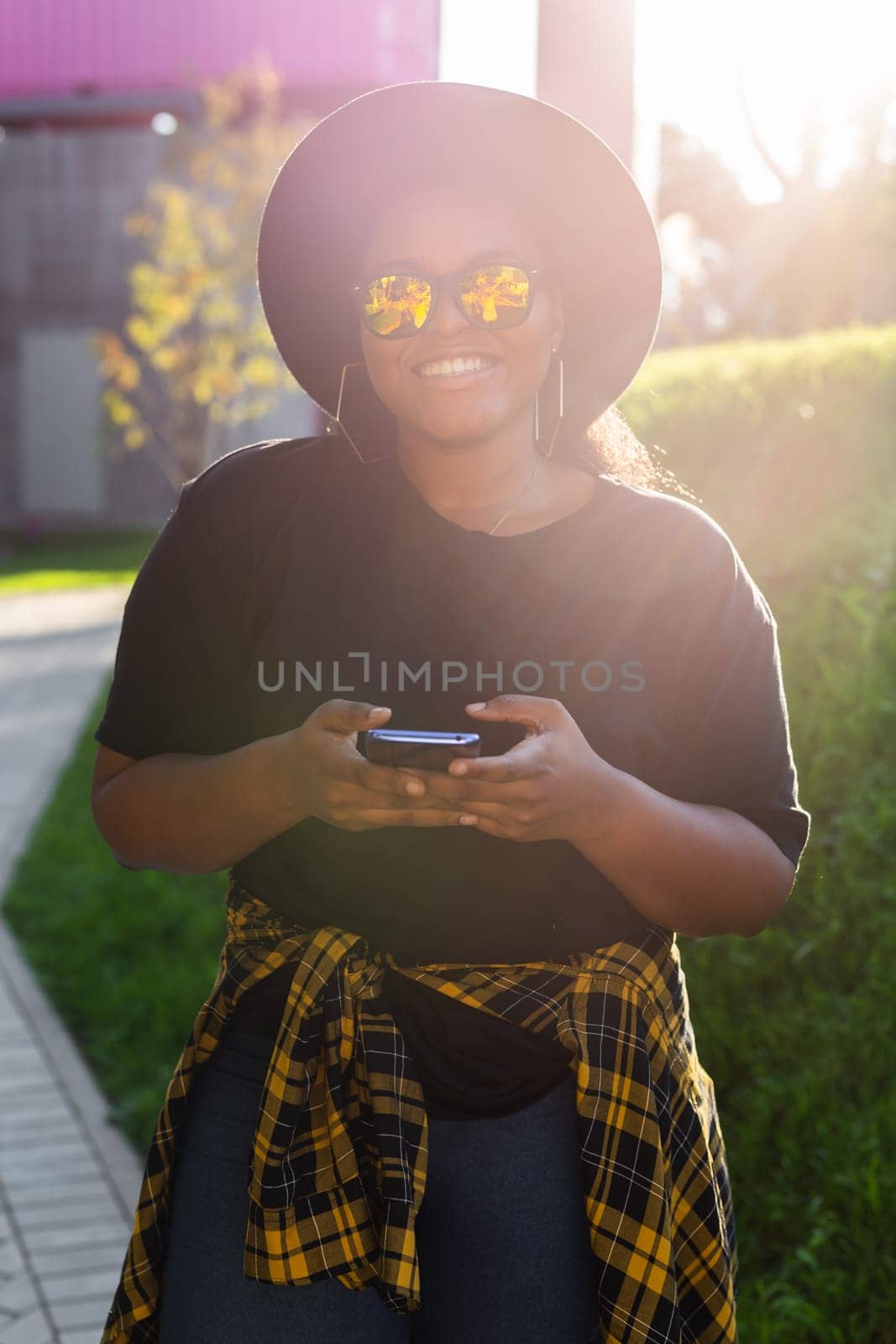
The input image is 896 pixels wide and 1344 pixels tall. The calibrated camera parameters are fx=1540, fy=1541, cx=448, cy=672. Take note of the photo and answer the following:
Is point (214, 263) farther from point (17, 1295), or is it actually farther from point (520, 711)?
point (520, 711)

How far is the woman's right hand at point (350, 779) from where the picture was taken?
1.71 m

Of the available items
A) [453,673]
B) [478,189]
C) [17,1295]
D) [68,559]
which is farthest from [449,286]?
[68,559]

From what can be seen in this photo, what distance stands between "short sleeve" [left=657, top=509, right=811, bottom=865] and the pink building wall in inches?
899

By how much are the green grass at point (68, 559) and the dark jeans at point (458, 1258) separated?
60.8 ft

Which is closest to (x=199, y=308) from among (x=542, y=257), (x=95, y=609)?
(x=95, y=609)

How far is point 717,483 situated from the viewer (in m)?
5.69

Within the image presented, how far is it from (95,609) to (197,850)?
16.4 m

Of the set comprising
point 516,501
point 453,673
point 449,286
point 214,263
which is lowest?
point 453,673

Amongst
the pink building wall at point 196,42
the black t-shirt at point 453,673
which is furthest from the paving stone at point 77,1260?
the pink building wall at point 196,42

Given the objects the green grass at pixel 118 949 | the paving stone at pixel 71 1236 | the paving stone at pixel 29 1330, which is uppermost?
the paving stone at pixel 29 1330

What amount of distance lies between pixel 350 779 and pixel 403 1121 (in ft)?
1.53

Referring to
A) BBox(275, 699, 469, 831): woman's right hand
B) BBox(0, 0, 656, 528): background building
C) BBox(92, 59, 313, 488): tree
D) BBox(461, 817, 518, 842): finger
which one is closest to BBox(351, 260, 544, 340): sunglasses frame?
BBox(275, 699, 469, 831): woman's right hand

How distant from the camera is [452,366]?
2078 mm

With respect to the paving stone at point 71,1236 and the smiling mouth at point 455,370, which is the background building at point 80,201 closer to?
the paving stone at point 71,1236
